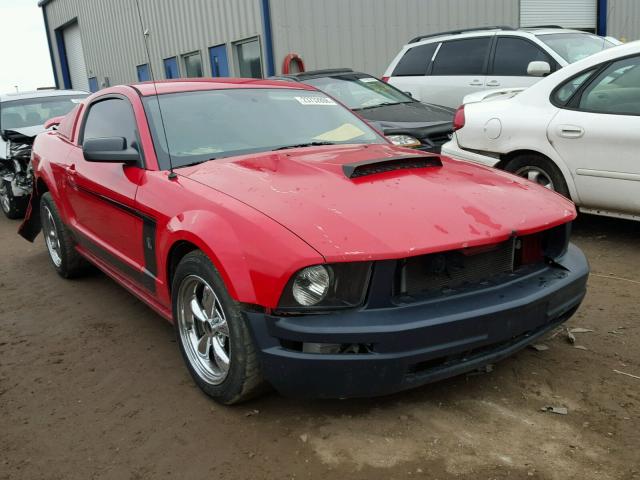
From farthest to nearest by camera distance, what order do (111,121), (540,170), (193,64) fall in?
(193,64) → (540,170) → (111,121)

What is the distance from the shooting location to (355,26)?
12.9 metres

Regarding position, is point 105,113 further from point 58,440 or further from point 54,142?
point 58,440

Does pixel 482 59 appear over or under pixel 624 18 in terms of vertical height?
under

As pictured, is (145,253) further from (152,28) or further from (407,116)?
(152,28)

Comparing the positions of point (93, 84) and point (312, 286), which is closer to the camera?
point (312, 286)

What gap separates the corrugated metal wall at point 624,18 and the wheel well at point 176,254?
17587mm

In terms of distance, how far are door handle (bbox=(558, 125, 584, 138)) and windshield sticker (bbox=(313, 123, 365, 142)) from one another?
1.76 meters

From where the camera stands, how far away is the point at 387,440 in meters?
2.47

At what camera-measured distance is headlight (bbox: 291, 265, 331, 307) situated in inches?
92.7

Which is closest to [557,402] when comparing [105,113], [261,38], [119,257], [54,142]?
[119,257]

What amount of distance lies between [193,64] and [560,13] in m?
9.99

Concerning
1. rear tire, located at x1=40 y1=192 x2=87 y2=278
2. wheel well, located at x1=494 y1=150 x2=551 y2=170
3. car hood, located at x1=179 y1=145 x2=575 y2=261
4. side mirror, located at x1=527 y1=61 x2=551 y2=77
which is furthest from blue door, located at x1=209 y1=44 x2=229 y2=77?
car hood, located at x1=179 y1=145 x2=575 y2=261

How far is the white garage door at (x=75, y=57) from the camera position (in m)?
24.5

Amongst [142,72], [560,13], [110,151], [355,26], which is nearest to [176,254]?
[110,151]
